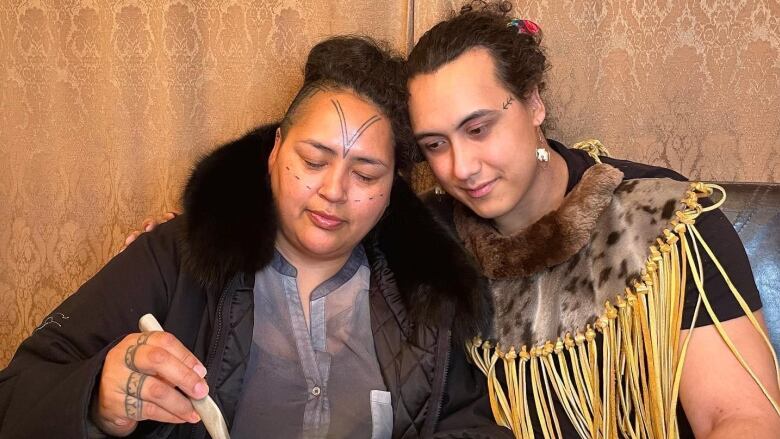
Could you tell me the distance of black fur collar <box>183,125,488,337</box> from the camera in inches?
55.5

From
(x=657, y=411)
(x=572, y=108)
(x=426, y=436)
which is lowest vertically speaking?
(x=426, y=436)

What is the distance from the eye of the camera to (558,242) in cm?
146

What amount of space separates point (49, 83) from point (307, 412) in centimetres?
124

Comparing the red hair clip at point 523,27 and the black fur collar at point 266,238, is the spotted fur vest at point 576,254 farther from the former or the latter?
the red hair clip at point 523,27

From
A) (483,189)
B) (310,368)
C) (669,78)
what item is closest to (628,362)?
(483,189)

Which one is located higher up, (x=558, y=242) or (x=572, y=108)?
(x=572, y=108)

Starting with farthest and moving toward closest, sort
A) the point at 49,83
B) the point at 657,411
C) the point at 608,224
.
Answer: the point at 49,83
the point at 608,224
the point at 657,411

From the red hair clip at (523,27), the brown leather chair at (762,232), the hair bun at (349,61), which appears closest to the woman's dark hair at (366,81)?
the hair bun at (349,61)

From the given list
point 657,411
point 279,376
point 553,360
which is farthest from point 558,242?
point 279,376

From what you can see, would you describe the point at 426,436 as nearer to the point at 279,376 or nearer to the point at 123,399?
the point at 279,376

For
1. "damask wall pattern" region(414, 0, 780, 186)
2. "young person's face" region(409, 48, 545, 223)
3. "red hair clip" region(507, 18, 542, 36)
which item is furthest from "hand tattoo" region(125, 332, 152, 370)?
"damask wall pattern" region(414, 0, 780, 186)

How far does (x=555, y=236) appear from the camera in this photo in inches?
57.5

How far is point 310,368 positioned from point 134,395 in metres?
0.39

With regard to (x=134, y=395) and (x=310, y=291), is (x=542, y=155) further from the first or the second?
(x=134, y=395)
